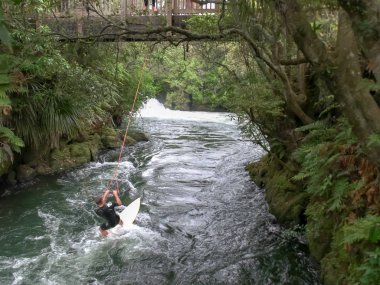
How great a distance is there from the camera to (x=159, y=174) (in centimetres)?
1253

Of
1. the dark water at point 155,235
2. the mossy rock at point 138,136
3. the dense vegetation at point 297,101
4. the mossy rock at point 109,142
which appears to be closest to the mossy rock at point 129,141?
the mossy rock at point 138,136

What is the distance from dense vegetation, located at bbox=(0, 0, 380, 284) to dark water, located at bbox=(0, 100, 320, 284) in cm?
69

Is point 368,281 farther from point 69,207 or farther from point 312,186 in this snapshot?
point 69,207

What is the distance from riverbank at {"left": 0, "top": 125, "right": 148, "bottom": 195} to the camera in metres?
10.2

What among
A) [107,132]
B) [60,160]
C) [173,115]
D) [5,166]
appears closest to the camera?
[5,166]

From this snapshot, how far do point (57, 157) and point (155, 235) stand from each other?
536cm

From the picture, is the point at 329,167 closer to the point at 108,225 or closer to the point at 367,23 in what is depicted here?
the point at 367,23

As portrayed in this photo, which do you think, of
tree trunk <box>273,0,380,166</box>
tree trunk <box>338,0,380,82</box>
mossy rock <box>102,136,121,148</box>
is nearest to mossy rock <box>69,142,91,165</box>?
mossy rock <box>102,136,121,148</box>

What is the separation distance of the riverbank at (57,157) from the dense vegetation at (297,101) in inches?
10.9

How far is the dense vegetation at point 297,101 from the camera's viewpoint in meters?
3.23

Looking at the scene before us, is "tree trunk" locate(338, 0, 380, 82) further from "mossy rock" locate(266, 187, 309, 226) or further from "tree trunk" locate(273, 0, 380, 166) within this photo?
"mossy rock" locate(266, 187, 309, 226)

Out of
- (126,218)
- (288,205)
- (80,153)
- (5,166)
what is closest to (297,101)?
(288,205)

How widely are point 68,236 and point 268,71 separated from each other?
5.09 meters

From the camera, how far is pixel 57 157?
1191cm
